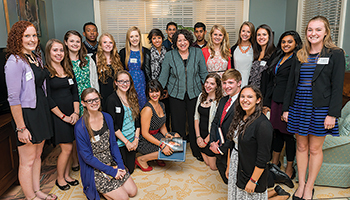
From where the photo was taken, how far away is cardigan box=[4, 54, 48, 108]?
6.88 ft

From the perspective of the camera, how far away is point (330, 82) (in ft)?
7.30

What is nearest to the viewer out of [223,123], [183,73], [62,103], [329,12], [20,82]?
[20,82]

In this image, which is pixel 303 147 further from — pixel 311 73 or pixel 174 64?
pixel 174 64

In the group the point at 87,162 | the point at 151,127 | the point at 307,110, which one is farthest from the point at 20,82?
the point at 307,110

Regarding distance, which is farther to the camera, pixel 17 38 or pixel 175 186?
pixel 175 186

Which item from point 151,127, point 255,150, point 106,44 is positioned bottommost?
point 151,127

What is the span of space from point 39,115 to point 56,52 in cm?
66

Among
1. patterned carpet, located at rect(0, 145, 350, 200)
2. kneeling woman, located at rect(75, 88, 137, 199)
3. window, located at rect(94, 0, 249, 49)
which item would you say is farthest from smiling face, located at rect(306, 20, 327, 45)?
window, located at rect(94, 0, 249, 49)

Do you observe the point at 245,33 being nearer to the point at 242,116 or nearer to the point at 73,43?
the point at 242,116

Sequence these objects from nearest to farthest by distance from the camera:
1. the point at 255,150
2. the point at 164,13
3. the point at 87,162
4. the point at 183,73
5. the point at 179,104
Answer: the point at 255,150, the point at 87,162, the point at 183,73, the point at 179,104, the point at 164,13

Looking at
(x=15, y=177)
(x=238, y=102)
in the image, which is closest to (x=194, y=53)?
(x=238, y=102)

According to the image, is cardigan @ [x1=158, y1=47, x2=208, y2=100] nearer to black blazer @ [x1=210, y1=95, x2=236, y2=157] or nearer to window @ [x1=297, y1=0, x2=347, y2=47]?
black blazer @ [x1=210, y1=95, x2=236, y2=157]

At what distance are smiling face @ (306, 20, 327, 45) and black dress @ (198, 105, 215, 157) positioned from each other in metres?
1.38

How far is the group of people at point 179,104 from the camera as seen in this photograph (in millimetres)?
2131
